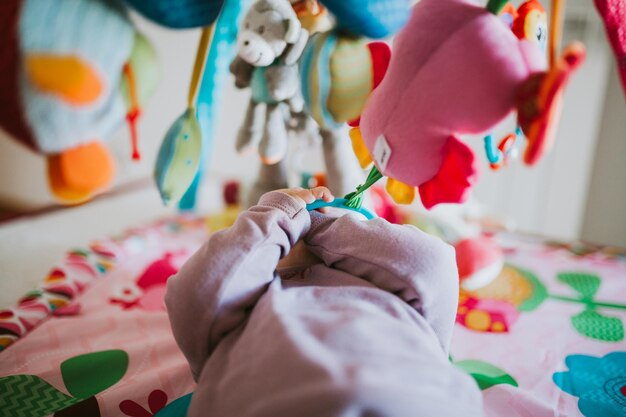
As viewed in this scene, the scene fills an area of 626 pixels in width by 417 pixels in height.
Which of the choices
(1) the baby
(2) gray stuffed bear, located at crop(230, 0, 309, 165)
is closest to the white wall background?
(2) gray stuffed bear, located at crop(230, 0, 309, 165)

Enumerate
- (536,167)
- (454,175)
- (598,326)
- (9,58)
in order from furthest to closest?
(536,167), (598,326), (454,175), (9,58)

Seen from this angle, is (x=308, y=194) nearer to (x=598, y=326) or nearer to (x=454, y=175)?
(x=454, y=175)

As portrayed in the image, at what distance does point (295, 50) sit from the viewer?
1.79ft

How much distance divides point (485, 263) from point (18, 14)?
686 millimetres

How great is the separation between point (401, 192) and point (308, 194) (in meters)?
0.10

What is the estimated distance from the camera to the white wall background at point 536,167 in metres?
1.17

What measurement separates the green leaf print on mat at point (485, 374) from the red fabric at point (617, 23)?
13.8 inches

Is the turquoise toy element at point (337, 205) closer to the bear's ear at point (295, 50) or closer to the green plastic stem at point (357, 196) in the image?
the green plastic stem at point (357, 196)

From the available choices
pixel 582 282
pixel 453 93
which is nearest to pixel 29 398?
pixel 453 93

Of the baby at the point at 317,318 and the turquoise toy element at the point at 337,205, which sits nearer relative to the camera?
the baby at the point at 317,318

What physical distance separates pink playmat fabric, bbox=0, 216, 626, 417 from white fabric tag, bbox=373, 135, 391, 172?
0.94 ft

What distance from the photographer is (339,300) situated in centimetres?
39

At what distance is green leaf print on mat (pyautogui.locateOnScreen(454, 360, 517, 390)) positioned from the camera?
526 mm

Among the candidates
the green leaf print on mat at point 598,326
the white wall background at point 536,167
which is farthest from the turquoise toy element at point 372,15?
the white wall background at point 536,167
